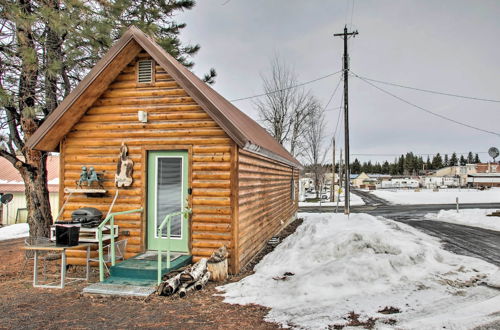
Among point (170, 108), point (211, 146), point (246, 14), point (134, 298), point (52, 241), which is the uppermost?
point (246, 14)

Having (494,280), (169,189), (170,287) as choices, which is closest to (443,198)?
(494,280)

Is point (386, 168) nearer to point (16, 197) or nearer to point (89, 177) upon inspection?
point (16, 197)

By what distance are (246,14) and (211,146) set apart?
5.78m

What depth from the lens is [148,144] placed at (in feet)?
23.9

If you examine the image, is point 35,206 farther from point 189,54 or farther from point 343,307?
point 189,54

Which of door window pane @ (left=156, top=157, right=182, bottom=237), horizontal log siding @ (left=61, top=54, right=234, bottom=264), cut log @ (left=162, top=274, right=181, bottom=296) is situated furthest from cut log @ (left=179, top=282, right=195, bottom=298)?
door window pane @ (left=156, top=157, right=182, bottom=237)

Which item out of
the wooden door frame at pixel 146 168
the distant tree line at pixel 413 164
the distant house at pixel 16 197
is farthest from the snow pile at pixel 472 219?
the distant tree line at pixel 413 164

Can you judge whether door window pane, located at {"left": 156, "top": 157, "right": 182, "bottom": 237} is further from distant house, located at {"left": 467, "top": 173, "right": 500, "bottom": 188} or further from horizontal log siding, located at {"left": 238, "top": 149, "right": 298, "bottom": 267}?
distant house, located at {"left": 467, "top": 173, "right": 500, "bottom": 188}

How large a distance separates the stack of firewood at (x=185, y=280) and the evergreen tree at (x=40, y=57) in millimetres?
4714

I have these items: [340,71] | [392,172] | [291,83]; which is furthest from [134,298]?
[392,172]

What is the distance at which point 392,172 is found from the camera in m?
140

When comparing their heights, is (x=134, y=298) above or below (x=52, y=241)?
below

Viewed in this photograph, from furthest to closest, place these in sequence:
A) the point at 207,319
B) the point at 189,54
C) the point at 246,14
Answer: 1. the point at 189,54
2. the point at 246,14
3. the point at 207,319

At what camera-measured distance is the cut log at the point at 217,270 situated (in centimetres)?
630
